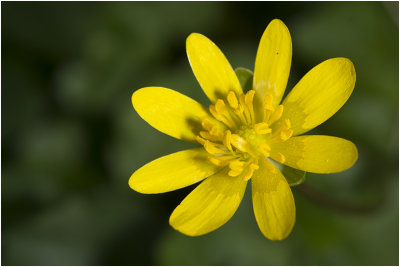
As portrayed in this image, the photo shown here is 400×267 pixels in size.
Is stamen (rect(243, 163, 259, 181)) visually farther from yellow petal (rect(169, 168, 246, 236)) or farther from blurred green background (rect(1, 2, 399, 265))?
blurred green background (rect(1, 2, 399, 265))

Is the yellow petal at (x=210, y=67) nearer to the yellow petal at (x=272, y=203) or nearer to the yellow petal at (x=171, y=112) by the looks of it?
the yellow petal at (x=171, y=112)

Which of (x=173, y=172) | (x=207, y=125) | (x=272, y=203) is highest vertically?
(x=207, y=125)

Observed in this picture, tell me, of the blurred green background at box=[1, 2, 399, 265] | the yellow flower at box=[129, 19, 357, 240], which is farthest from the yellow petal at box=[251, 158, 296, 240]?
the blurred green background at box=[1, 2, 399, 265]

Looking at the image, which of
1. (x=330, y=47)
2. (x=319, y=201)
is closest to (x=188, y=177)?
(x=319, y=201)

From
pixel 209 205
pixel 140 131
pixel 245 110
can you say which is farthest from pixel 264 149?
pixel 140 131

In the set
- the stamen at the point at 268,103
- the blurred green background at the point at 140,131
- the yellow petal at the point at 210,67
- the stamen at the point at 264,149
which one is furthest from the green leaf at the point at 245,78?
the blurred green background at the point at 140,131

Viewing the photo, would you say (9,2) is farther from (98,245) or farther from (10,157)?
(98,245)

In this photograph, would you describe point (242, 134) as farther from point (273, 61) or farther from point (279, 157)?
point (273, 61)
